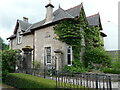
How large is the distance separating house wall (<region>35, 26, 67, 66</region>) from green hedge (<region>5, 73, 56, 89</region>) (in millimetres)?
5584

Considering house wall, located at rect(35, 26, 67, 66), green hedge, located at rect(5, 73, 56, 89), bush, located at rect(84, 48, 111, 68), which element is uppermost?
house wall, located at rect(35, 26, 67, 66)

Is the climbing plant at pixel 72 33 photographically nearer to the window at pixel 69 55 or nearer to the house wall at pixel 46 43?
the window at pixel 69 55

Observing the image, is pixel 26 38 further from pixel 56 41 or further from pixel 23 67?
pixel 23 67

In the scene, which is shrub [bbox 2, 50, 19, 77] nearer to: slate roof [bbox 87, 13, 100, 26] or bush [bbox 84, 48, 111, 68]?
bush [bbox 84, 48, 111, 68]

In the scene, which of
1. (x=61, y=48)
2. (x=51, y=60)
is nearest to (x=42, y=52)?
(x=51, y=60)

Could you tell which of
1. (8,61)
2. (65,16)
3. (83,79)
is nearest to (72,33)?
(65,16)

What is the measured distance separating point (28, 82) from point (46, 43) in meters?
8.12

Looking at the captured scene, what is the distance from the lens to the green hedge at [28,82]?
19.8ft

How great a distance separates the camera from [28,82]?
7.25 m

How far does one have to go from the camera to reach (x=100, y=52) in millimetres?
14047

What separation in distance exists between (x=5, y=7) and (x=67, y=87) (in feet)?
57.7

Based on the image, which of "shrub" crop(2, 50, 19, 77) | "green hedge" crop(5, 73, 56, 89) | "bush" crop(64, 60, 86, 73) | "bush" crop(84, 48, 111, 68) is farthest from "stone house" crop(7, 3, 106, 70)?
"green hedge" crop(5, 73, 56, 89)

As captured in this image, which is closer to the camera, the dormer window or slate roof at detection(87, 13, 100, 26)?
slate roof at detection(87, 13, 100, 26)

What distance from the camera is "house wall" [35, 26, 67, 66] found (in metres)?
13.2
